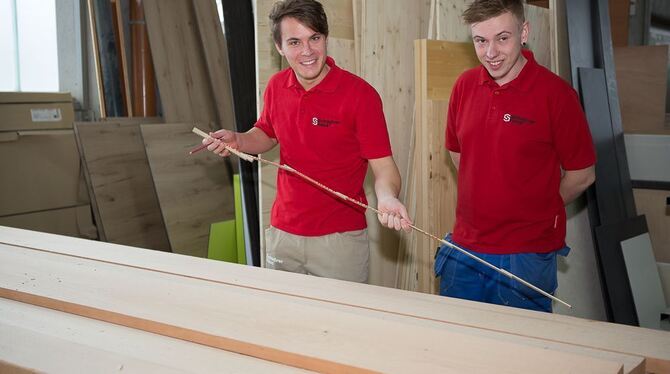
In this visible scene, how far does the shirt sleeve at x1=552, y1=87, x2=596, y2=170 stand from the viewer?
90.0 inches

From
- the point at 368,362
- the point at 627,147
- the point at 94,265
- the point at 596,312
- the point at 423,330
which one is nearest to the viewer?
the point at 368,362

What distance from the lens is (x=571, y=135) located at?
2.29m

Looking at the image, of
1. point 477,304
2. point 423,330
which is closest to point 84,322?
point 423,330

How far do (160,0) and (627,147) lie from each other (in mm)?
3776

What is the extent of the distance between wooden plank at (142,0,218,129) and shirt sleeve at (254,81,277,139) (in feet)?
10.0

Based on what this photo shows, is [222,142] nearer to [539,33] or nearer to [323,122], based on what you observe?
[323,122]

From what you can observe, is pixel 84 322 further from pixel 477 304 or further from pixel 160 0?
pixel 160 0

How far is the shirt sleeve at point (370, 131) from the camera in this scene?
2410 millimetres

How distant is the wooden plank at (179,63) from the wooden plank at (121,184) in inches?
14.0

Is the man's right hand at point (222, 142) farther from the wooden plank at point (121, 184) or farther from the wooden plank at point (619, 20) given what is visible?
the wooden plank at point (619, 20)

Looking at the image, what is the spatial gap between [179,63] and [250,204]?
91.8 inches

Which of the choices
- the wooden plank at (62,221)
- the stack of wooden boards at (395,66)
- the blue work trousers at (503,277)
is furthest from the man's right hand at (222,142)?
the wooden plank at (62,221)

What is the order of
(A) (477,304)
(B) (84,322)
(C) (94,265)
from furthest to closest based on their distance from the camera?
(C) (94,265)
(A) (477,304)
(B) (84,322)

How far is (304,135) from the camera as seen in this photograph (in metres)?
2.52
